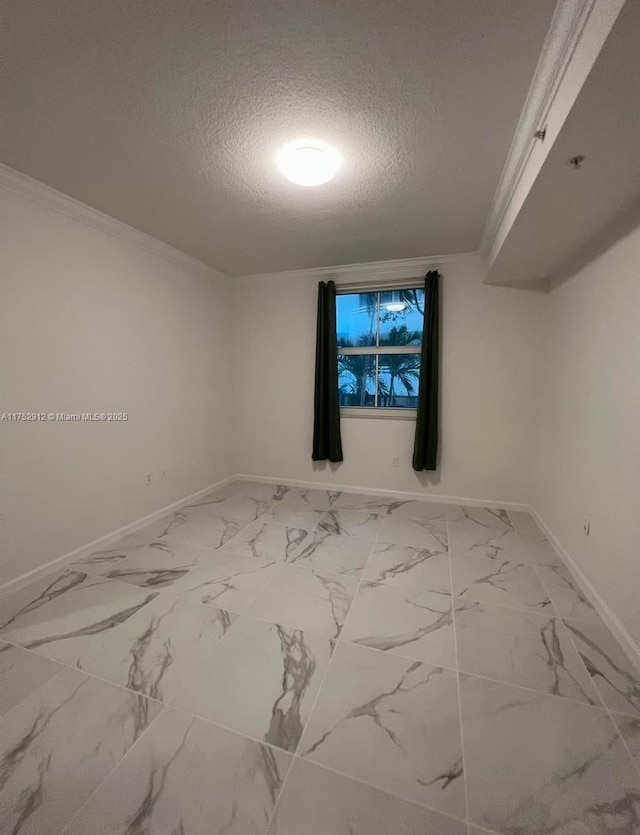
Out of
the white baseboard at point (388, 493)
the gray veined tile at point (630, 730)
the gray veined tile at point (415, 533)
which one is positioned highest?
the white baseboard at point (388, 493)

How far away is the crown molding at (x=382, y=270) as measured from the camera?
3.22m

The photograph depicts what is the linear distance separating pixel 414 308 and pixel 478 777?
3.39 m

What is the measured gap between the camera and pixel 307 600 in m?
1.95

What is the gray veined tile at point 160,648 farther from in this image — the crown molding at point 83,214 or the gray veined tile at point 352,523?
the crown molding at point 83,214

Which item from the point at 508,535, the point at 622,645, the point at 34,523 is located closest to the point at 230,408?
the point at 34,523

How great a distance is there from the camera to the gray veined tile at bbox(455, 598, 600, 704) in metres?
1.43

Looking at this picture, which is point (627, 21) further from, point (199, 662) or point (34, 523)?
point (34, 523)

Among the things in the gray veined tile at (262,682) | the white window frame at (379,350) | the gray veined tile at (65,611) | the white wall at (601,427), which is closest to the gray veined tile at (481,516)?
the white wall at (601,427)

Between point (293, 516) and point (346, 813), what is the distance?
2.19m

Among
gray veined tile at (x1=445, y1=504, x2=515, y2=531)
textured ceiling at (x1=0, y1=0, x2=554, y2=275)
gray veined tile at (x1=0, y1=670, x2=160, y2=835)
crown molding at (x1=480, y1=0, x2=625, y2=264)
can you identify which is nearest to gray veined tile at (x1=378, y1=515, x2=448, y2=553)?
gray veined tile at (x1=445, y1=504, x2=515, y2=531)

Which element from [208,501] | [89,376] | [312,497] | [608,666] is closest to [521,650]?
[608,666]

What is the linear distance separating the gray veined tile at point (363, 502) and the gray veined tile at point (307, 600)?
118cm

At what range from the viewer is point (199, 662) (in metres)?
1.52

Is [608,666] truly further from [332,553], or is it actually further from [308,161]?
[308,161]
